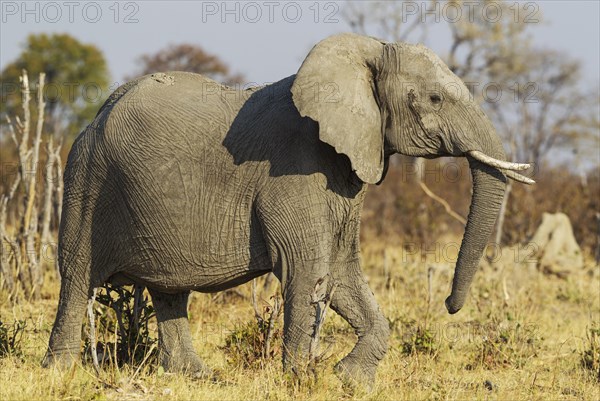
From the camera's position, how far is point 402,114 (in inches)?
230

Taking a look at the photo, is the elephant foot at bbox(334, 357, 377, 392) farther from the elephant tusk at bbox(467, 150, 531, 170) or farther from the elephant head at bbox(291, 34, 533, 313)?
the elephant tusk at bbox(467, 150, 531, 170)

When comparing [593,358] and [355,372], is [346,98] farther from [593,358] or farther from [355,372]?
[593,358]

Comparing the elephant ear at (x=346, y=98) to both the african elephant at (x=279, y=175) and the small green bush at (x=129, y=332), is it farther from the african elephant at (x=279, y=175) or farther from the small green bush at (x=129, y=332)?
the small green bush at (x=129, y=332)

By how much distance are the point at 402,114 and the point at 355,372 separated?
5.13 feet

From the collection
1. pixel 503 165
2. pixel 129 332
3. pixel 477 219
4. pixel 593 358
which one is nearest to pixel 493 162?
pixel 503 165

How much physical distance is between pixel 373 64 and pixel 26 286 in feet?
15.5

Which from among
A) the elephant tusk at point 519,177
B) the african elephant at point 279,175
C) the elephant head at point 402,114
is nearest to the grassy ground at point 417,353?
the african elephant at point 279,175

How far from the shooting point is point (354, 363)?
241 inches

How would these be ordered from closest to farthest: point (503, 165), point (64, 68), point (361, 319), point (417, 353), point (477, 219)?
point (503, 165)
point (477, 219)
point (361, 319)
point (417, 353)
point (64, 68)

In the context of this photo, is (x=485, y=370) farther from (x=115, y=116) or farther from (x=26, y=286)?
(x=26, y=286)

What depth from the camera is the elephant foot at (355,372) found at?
19.7ft

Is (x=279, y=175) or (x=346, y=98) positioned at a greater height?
(x=346, y=98)

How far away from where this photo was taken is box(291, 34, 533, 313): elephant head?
5.65 m

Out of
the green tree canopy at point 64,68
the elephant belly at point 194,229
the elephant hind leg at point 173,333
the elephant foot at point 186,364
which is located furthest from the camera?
the green tree canopy at point 64,68
